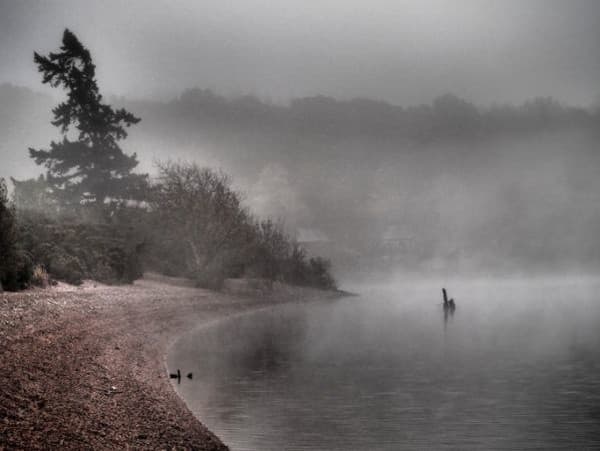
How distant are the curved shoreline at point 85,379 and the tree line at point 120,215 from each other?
7.31 metres

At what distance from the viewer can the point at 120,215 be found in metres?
54.3

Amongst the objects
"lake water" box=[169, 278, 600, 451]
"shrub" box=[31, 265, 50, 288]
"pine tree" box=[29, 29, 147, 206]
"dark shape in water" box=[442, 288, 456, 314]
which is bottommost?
"lake water" box=[169, 278, 600, 451]

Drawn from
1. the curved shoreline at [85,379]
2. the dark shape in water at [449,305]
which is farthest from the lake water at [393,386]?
the dark shape in water at [449,305]

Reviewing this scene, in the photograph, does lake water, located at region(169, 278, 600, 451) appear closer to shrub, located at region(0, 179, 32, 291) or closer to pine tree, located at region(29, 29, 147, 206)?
shrub, located at region(0, 179, 32, 291)

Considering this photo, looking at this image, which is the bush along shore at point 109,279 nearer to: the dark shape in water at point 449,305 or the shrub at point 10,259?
the shrub at point 10,259

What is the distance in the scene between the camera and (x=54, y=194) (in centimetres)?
6050

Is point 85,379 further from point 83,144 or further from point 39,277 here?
point 83,144

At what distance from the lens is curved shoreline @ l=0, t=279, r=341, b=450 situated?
11148 millimetres

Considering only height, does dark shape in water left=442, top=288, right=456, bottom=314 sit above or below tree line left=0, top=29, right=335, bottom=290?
below

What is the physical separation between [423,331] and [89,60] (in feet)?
141

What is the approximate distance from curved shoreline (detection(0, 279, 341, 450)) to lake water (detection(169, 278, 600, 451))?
111 centimetres

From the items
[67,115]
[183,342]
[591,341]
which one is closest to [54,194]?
[67,115]

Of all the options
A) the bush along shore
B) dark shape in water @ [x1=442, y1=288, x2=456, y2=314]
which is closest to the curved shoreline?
the bush along shore

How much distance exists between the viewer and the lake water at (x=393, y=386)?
13.9m
